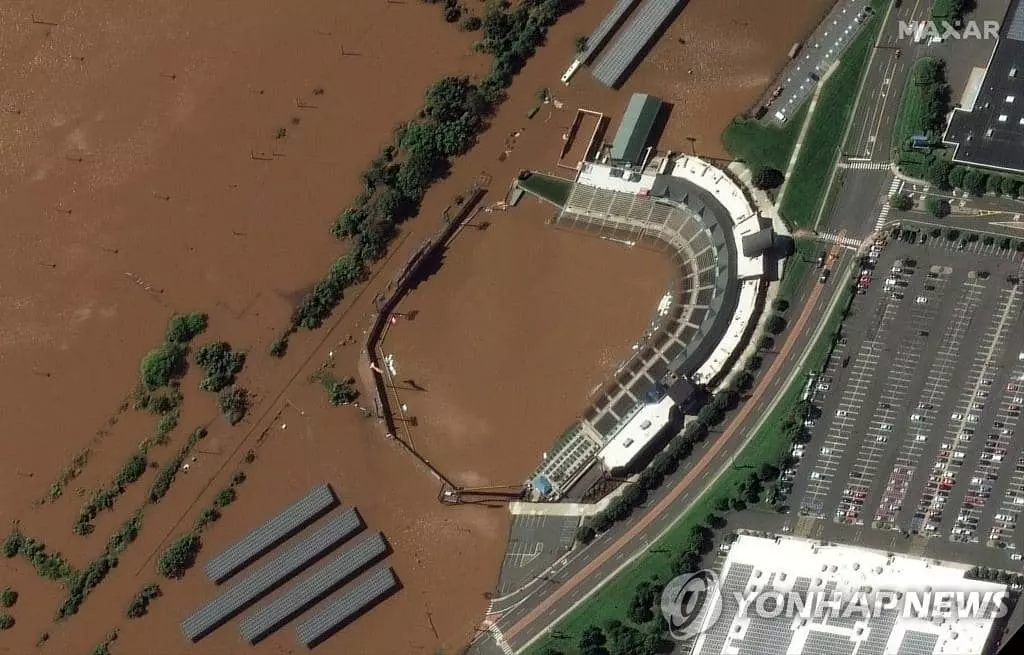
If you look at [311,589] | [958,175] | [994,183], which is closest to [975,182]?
[958,175]

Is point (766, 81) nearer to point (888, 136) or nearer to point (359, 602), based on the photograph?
point (888, 136)

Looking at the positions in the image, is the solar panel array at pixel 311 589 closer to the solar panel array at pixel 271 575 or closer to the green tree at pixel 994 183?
the solar panel array at pixel 271 575

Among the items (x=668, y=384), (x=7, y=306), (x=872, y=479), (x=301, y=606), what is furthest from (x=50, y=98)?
(x=872, y=479)

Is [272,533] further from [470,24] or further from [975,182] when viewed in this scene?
[975,182]

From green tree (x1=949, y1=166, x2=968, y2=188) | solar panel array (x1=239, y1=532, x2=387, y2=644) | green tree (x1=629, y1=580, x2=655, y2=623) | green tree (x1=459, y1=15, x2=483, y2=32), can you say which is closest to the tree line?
green tree (x1=459, y1=15, x2=483, y2=32)

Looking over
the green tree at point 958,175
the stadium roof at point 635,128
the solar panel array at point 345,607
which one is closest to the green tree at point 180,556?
the solar panel array at point 345,607

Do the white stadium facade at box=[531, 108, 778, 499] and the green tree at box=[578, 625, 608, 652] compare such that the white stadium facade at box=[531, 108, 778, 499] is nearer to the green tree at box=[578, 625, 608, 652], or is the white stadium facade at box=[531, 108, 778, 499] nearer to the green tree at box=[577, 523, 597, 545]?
the green tree at box=[577, 523, 597, 545]

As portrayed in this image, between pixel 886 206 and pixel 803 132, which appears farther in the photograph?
pixel 803 132
